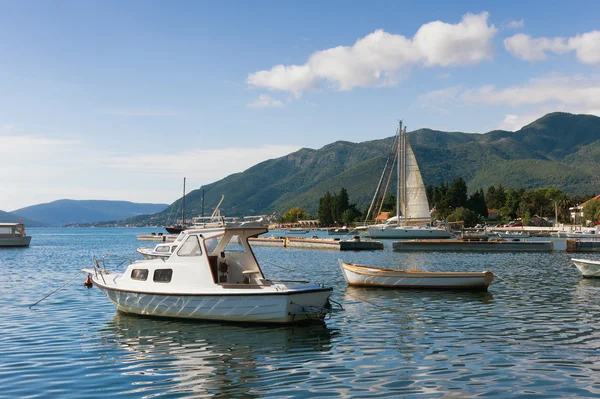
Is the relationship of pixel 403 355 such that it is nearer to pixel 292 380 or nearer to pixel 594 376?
pixel 292 380

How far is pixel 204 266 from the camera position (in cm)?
2408

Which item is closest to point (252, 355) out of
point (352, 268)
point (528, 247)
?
point (352, 268)

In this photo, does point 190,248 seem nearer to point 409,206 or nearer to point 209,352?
point 209,352

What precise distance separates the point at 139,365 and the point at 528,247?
7364cm

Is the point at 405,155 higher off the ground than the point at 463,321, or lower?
higher

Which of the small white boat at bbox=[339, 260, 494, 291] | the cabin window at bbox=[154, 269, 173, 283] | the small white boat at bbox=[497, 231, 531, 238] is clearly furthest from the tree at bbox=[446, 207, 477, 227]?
the cabin window at bbox=[154, 269, 173, 283]

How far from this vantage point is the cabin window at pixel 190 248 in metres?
24.5

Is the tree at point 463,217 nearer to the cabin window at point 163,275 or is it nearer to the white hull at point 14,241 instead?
the white hull at point 14,241

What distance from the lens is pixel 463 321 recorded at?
2538cm

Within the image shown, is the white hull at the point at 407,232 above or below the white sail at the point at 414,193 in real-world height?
below

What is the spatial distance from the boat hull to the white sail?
10903cm

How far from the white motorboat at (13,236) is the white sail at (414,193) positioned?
82.4 metres

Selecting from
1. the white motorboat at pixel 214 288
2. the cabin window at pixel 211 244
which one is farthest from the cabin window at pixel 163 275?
the cabin window at pixel 211 244

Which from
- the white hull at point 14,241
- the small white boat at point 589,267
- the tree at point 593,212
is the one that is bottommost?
the small white boat at point 589,267
